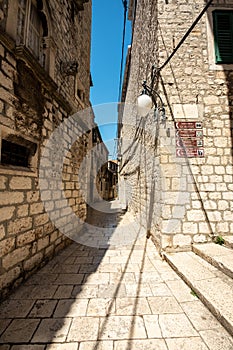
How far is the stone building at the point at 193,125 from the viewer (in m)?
3.21

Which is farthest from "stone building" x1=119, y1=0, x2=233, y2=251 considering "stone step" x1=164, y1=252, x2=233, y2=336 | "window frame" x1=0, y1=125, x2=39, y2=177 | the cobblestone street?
"window frame" x1=0, y1=125, x2=39, y2=177

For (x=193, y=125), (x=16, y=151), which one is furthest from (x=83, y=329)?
(x=193, y=125)

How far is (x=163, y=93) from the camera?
3.46m

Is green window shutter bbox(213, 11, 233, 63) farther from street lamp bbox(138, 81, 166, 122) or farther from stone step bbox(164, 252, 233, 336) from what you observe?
stone step bbox(164, 252, 233, 336)

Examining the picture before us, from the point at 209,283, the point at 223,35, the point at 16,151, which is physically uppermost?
the point at 223,35

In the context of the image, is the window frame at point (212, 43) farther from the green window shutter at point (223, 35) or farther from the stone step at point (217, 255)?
the stone step at point (217, 255)

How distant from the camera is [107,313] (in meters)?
1.80

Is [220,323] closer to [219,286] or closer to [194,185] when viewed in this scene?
[219,286]

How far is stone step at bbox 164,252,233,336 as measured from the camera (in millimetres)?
1645

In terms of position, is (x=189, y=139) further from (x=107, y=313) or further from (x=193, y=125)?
(x=107, y=313)

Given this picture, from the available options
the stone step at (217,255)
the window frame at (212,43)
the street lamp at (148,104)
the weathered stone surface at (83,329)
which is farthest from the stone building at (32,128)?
the window frame at (212,43)

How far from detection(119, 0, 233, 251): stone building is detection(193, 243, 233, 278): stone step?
0.20 metres

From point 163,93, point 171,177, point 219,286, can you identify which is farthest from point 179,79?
point 219,286

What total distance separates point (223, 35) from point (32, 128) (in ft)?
13.9
